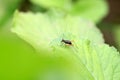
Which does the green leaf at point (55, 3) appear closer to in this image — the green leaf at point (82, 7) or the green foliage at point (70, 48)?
the green leaf at point (82, 7)

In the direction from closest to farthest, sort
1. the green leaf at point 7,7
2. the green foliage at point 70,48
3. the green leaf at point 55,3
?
the green foliage at point 70,48
the green leaf at point 55,3
the green leaf at point 7,7

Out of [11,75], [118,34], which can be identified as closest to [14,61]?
[11,75]

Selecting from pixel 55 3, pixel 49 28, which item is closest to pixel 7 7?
pixel 55 3

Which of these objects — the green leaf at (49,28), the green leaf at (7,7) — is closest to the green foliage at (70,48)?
the green leaf at (49,28)

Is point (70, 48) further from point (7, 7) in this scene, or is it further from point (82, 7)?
point (7, 7)

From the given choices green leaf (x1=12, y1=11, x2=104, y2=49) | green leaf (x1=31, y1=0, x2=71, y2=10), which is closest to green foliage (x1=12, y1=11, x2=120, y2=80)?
green leaf (x1=12, y1=11, x2=104, y2=49)

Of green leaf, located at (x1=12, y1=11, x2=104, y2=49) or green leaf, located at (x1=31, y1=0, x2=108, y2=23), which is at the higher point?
green leaf, located at (x1=31, y1=0, x2=108, y2=23)

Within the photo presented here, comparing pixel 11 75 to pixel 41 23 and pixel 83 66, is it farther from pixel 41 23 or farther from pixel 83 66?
pixel 41 23

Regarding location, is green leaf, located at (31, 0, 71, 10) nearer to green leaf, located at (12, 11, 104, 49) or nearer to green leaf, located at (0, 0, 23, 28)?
green leaf, located at (0, 0, 23, 28)
